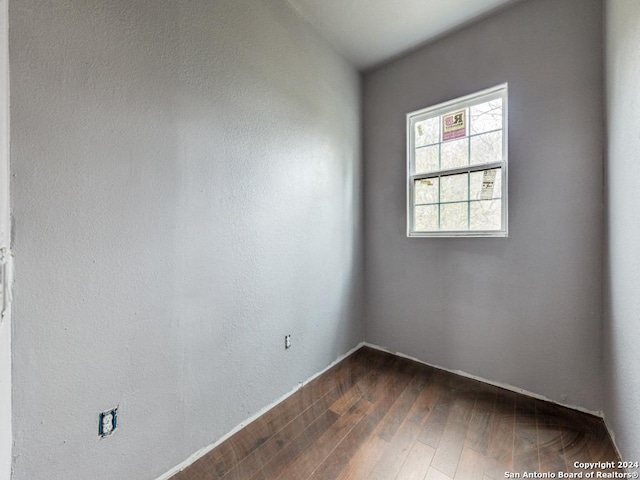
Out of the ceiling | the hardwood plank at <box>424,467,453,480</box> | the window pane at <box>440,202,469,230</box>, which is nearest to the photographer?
the hardwood plank at <box>424,467,453,480</box>

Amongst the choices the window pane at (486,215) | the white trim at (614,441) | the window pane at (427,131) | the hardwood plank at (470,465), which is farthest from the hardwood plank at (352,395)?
the window pane at (427,131)

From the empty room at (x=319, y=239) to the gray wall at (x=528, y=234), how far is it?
0.05ft

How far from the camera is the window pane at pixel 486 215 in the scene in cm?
209

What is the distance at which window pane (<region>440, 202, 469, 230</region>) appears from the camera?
2.24 meters

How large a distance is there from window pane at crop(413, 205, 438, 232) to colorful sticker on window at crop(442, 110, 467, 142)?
627mm

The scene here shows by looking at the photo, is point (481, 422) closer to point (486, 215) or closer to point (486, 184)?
point (486, 215)

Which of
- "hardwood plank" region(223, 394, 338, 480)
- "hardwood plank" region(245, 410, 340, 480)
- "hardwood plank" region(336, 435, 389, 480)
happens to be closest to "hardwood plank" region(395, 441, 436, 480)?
"hardwood plank" region(336, 435, 389, 480)

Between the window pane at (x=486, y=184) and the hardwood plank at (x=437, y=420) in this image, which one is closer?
the hardwood plank at (x=437, y=420)

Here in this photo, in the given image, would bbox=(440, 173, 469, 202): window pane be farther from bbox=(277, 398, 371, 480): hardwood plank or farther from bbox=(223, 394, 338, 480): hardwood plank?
bbox=(223, 394, 338, 480): hardwood plank

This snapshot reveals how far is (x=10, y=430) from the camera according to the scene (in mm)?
918

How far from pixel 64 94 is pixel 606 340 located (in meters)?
3.08

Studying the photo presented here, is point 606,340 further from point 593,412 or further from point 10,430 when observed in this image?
point 10,430

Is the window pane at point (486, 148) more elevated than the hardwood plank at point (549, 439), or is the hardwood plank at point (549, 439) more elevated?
the window pane at point (486, 148)

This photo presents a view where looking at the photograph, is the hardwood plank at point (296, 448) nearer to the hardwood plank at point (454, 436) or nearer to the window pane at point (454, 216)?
the hardwood plank at point (454, 436)
